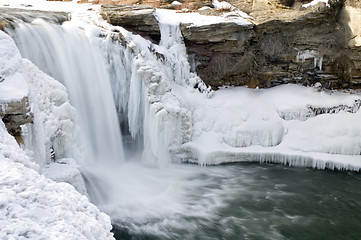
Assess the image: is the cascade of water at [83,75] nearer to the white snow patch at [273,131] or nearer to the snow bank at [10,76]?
the white snow patch at [273,131]

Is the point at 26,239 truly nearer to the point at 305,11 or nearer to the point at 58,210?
the point at 58,210

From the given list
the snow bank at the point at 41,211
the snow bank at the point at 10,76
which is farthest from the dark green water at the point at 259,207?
the snow bank at the point at 41,211

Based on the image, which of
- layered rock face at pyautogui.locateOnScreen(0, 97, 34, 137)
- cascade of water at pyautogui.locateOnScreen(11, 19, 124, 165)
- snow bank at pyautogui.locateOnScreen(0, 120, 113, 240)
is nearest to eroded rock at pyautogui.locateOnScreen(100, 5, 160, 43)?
cascade of water at pyautogui.locateOnScreen(11, 19, 124, 165)

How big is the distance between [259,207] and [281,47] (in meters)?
6.16

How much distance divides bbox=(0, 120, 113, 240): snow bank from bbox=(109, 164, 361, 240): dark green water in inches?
150

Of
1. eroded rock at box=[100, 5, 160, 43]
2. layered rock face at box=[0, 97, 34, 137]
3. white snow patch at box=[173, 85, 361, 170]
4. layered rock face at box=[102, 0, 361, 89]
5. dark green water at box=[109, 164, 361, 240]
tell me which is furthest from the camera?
layered rock face at box=[102, 0, 361, 89]

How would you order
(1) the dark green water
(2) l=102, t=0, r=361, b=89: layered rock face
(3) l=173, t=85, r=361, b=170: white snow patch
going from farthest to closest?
(2) l=102, t=0, r=361, b=89: layered rock face → (3) l=173, t=85, r=361, b=170: white snow patch → (1) the dark green water

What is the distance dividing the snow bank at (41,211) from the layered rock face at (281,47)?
8.79 m

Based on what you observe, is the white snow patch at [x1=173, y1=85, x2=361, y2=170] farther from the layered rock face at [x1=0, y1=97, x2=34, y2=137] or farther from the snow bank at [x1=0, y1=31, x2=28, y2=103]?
the layered rock face at [x1=0, y1=97, x2=34, y2=137]

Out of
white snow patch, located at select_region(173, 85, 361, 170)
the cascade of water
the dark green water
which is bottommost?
the dark green water

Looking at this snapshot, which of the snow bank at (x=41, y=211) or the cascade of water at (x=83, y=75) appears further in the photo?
the cascade of water at (x=83, y=75)

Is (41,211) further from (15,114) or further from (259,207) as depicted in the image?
(259,207)

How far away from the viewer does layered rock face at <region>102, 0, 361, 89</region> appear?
1077 centimetres

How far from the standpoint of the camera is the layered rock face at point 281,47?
10773 millimetres
